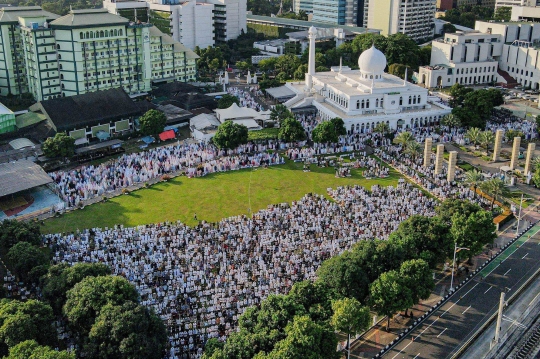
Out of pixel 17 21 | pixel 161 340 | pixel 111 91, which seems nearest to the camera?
pixel 161 340

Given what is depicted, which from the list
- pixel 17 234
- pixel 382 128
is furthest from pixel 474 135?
pixel 17 234

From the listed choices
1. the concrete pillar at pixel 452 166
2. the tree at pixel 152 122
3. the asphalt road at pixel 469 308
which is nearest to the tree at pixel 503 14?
the concrete pillar at pixel 452 166

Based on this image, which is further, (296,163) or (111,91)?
(111,91)

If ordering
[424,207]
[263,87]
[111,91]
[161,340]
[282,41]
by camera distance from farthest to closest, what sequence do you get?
[282,41] < [263,87] < [111,91] < [424,207] < [161,340]

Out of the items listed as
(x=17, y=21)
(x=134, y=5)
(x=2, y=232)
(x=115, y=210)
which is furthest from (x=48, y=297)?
(x=134, y=5)

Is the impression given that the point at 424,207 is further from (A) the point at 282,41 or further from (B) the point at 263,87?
(A) the point at 282,41

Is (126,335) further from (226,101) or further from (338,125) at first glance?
(226,101)

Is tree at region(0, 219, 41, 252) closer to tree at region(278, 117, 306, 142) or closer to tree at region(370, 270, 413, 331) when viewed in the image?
tree at region(370, 270, 413, 331)
